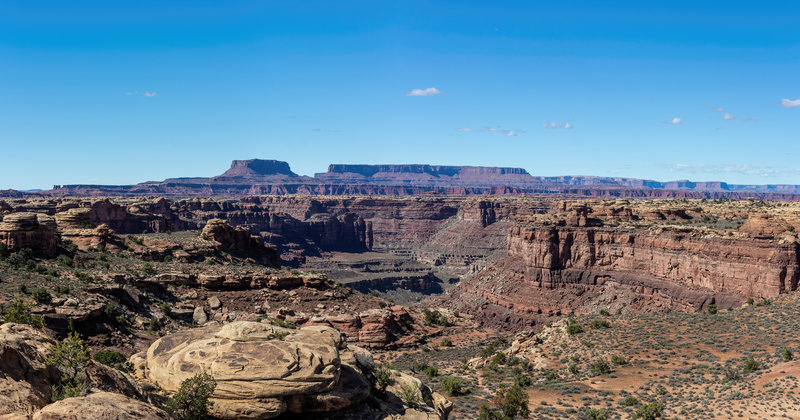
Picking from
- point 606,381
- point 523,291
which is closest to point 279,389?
point 606,381

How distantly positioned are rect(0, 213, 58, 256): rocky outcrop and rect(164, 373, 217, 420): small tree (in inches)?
1410

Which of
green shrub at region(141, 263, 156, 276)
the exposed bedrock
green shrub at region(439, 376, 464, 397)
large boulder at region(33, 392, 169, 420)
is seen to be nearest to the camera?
large boulder at region(33, 392, 169, 420)

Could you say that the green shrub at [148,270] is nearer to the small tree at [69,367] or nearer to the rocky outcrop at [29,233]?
the rocky outcrop at [29,233]

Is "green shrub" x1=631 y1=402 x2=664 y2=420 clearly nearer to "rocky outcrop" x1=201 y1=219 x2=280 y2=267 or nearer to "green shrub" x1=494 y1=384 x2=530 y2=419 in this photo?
"green shrub" x1=494 y1=384 x2=530 y2=419

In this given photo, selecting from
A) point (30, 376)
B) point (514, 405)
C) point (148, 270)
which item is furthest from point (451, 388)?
point (148, 270)

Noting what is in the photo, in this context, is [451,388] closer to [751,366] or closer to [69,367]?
[751,366]

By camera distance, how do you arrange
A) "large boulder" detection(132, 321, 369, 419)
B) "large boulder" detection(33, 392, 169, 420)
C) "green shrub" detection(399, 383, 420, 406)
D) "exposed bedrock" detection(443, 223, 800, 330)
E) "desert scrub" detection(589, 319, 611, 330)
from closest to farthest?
"large boulder" detection(33, 392, 169, 420)
"large boulder" detection(132, 321, 369, 419)
"green shrub" detection(399, 383, 420, 406)
"desert scrub" detection(589, 319, 611, 330)
"exposed bedrock" detection(443, 223, 800, 330)

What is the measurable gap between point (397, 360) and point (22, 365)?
1345 inches

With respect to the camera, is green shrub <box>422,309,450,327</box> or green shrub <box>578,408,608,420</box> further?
green shrub <box>422,309,450,327</box>

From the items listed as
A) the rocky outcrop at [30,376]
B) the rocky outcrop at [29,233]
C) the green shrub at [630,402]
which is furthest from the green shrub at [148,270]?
the green shrub at [630,402]

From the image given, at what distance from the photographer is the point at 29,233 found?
4325 centimetres

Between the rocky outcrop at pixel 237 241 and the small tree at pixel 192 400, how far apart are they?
49032mm

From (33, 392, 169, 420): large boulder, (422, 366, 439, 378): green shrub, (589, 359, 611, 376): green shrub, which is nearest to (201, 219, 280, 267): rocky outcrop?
(422, 366, 439, 378): green shrub

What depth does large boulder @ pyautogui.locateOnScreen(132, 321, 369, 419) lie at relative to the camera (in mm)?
16062
